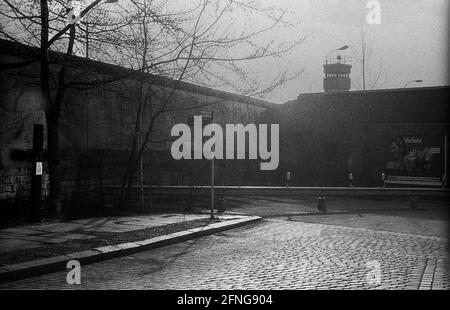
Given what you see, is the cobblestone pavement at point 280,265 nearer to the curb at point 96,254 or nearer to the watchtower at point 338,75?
the curb at point 96,254

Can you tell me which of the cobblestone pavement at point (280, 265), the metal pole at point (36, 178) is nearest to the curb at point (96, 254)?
the cobblestone pavement at point (280, 265)

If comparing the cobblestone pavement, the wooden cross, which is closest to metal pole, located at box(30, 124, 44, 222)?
the wooden cross

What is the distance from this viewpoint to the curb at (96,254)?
7.04m

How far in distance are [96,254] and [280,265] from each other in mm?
2892

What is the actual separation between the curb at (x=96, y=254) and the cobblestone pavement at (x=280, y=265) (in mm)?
168

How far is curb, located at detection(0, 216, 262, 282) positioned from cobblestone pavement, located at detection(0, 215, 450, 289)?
0.17 metres

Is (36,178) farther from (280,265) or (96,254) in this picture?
(280,265)

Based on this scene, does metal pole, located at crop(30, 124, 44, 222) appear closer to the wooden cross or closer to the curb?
the wooden cross

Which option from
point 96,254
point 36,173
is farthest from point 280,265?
point 36,173

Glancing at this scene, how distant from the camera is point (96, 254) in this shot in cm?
824

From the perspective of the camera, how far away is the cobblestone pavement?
664 centimetres
